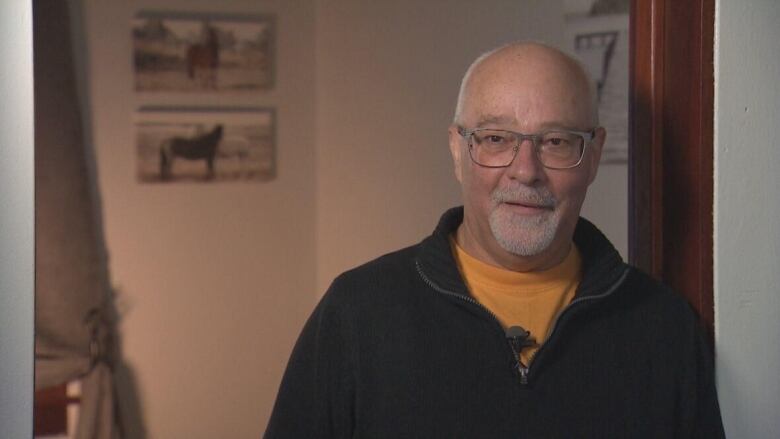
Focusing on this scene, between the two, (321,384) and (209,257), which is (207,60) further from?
(321,384)

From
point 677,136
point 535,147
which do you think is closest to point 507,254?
point 535,147

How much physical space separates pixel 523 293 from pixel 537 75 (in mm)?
307

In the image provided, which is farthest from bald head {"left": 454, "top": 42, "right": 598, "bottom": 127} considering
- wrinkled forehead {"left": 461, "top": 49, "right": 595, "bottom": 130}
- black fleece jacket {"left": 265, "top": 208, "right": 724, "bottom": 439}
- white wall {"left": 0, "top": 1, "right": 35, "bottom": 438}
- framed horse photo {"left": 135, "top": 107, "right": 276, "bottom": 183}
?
framed horse photo {"left": 135, "top": 107, "right": 276, "bottom": 183}

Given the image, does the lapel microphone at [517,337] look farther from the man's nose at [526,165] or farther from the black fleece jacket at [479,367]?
the man's nose at [526,165]

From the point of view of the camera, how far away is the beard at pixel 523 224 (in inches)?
46.7

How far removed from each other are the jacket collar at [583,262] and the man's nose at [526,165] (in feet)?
0.52

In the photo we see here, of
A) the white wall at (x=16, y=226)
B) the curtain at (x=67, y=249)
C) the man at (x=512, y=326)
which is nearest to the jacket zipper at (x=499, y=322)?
the man at (x=512, y=326)

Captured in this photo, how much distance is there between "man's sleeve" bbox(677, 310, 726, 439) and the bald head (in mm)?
351

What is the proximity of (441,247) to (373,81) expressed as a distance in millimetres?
1599

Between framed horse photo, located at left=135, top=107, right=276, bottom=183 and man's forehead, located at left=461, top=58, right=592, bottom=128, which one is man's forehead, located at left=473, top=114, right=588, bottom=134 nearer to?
man's forehead, located at left=461, top=58, right=592, bottom=128

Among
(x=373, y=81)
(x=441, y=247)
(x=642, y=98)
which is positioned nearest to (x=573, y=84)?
(x=642, y=98)

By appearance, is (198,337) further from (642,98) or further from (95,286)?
(642,98)

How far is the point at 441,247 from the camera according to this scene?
1.26 meters

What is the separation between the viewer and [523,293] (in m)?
1.25
